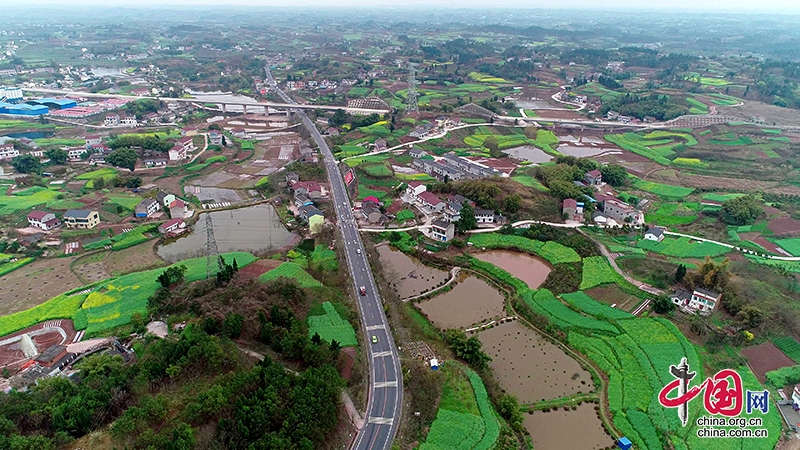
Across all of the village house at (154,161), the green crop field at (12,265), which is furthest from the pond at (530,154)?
the green crop field at (12,265)

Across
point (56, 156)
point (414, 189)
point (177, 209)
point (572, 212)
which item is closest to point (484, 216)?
point (572, 212)

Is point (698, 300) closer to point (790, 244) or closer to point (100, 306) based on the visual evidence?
point (790, 244)

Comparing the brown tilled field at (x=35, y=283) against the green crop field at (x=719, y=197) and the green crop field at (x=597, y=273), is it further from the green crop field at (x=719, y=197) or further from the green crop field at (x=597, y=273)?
the green crop field at (x=719, y=197)

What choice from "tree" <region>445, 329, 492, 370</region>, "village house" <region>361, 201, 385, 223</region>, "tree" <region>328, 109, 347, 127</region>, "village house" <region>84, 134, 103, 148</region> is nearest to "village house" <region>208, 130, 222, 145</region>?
"village house" <region>84, 134, 103, 148</region>

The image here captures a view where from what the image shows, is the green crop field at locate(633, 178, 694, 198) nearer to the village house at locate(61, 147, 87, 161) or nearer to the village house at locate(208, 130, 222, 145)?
the village house at locate(208, 130, 222, 145)

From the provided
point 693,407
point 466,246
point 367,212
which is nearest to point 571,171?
point 466,246

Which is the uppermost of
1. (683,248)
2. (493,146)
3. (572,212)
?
(572,212)
